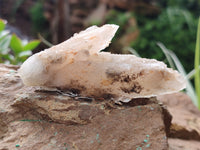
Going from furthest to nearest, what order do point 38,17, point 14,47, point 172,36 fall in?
point 38,17, point 172,36, point 14,47

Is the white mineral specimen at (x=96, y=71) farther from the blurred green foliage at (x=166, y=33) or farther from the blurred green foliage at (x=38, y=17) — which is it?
the blurred green foliage at (x=38, y=17)

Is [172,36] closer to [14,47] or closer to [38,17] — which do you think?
[14,47]

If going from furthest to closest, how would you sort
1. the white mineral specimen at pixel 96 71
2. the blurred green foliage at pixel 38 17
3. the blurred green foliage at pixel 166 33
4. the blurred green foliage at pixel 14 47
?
the blurred green foliage at pixel 38 17 < the blurred green foliage at pixel 166 33 < the blurred green foliage at pixel 14 47 < the white mineral specimen at pixel 96 71

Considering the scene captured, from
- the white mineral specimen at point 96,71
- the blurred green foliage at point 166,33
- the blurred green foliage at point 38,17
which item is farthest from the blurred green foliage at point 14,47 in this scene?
the blurred green foliage at point 38,17

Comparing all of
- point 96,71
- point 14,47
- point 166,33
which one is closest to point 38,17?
point 166,33

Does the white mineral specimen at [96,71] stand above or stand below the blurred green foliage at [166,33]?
above

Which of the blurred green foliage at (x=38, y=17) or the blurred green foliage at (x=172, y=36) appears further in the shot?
the blurred green foliage at (x=38, y=17)

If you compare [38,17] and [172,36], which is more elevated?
[38,17]

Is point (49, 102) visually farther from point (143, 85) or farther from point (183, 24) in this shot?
point (183, 24)

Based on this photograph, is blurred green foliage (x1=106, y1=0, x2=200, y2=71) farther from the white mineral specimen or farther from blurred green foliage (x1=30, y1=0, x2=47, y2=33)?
the white mineral specimen
